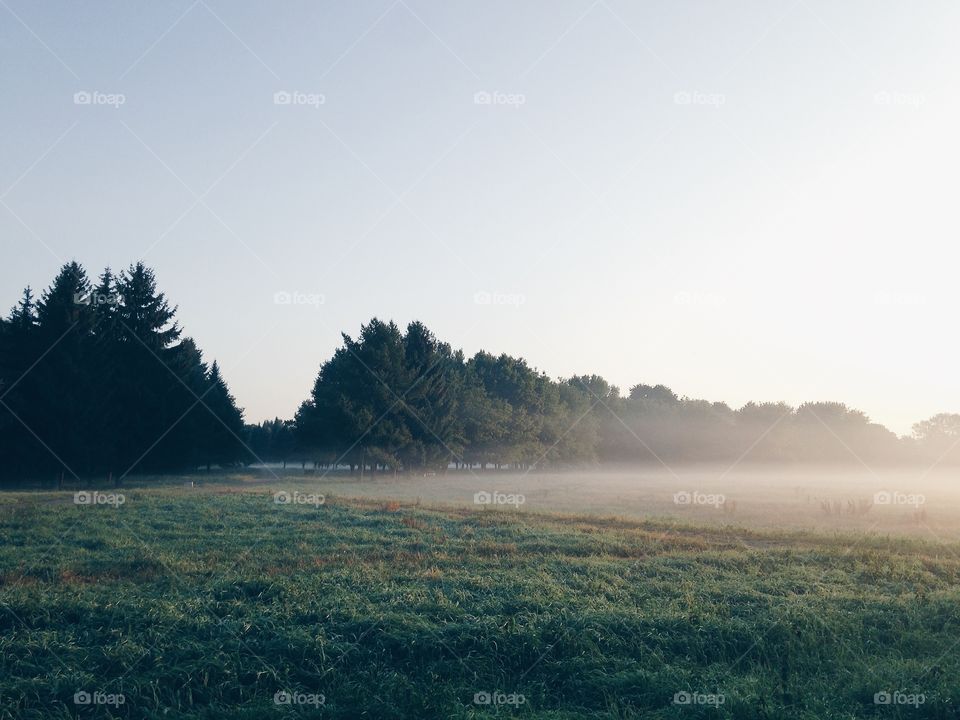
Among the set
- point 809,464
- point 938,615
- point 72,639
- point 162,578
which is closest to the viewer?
point 72,639

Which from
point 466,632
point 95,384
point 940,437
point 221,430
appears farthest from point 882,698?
point 940,437

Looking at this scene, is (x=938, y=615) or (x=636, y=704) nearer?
(x=636, y=704)

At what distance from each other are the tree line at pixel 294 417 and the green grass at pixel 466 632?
33239mm

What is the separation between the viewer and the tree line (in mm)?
48875

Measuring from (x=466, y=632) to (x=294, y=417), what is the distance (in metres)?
70.5

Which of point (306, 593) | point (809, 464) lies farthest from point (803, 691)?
point (809, 464)

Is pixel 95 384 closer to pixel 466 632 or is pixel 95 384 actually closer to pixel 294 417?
pixel 294 417

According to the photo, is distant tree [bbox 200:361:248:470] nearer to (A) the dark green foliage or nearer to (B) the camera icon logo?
(A) the dark green foliage

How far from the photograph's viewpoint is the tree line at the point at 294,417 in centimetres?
4888

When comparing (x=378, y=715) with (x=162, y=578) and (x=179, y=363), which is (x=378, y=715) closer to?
(x=162, y=578)

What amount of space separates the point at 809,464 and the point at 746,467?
1884 centimetres

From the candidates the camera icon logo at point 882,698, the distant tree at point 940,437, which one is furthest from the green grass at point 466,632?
the distant tree at point 940,437

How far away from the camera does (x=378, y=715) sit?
29.7ft

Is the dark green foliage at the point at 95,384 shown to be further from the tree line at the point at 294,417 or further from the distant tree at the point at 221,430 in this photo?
the distant tree at the point at 221,430
